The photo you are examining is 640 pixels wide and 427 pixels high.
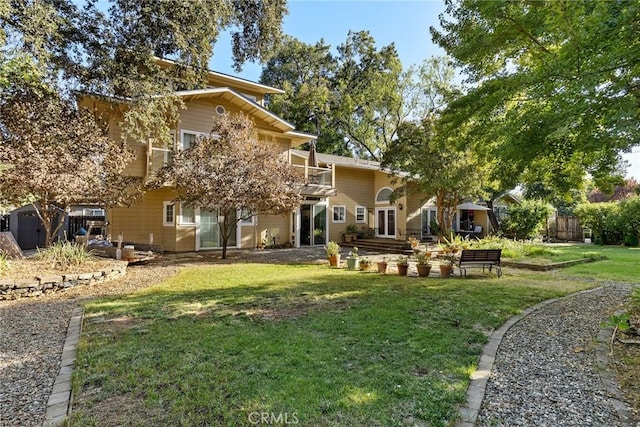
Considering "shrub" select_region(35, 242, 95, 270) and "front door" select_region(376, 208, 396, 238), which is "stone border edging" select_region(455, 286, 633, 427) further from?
"front door" select_region(376, 208, 396, 238)

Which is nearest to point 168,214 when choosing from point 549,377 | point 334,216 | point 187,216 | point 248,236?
point 187,216

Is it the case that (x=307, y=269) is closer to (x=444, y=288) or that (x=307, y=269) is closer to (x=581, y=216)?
(x=444, y=288)

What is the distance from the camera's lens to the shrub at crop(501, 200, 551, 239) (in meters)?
22.8

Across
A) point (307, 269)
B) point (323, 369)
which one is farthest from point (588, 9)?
point (307, 269)

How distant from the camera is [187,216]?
1578cm

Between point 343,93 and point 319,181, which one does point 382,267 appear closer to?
point 319,181

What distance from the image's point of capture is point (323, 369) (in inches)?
151

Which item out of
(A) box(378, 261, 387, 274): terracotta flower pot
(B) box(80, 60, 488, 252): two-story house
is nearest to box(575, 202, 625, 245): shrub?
(B) box(80, 60, 488, 252): two-story house

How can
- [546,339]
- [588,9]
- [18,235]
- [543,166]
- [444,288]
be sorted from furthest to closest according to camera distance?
1. [18,235]
2. [444,288]
3. [543,166]
4. [546,339]
5. [588,9]

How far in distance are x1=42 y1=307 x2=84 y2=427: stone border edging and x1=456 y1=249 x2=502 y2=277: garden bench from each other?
31.1 feet

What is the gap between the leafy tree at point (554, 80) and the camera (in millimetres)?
4223

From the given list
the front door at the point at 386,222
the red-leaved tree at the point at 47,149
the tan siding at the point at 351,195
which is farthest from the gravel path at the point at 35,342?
the front door at the point at 386,222

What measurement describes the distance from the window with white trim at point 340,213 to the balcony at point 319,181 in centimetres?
208

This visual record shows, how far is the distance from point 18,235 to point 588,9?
71.1 feet
